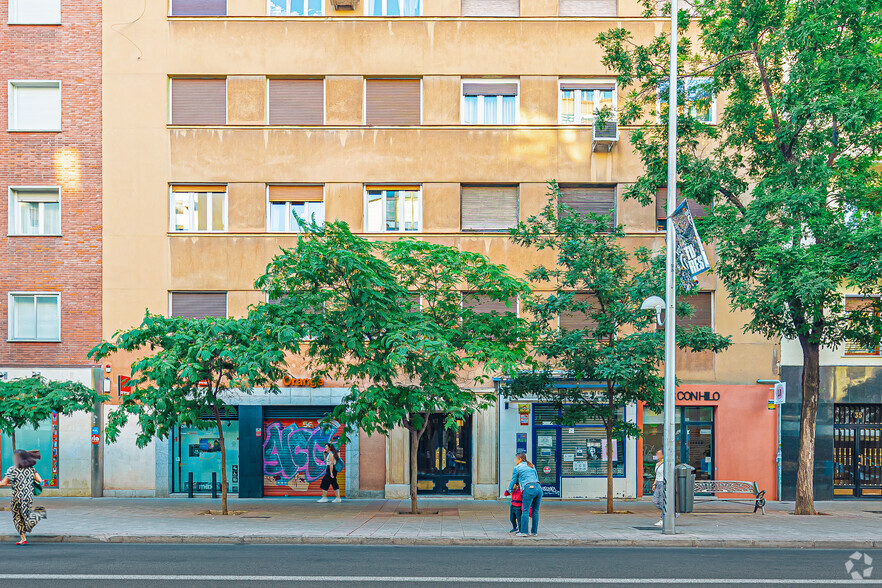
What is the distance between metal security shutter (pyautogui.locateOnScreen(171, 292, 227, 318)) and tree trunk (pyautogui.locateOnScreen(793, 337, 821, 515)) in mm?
15759

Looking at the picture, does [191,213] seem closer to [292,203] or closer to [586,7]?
[292,203]

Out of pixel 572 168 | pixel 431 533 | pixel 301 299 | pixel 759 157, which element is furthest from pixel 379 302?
pixel 759 157

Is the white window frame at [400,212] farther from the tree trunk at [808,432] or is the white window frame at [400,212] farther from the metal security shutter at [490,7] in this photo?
the tree trunk at [808,432]

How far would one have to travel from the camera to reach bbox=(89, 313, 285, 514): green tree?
1675 centimetres

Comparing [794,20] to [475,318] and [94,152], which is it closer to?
[475,318]

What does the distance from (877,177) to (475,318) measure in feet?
34.9

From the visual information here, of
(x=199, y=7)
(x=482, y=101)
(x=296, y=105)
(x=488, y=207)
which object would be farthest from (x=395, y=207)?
(x=199, y=7)

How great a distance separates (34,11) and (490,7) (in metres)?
13.5

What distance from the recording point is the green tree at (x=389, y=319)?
16.5 m

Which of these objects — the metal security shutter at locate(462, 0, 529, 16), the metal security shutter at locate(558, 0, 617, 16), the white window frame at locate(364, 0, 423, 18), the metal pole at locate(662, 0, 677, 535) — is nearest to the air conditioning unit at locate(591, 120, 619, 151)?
the metal security shutter at locate(558, 0, 617, 16)

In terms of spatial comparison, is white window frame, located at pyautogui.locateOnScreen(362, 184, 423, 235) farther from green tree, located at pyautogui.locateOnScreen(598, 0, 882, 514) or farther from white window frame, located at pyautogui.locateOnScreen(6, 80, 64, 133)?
white window frame, located at pyautogui.locateOnScreen(6, 80, 64, 133)

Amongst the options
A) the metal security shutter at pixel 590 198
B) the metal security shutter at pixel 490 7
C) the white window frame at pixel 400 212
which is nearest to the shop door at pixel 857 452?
the metal security shutter at pixel 590 198

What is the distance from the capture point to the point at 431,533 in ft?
51.9

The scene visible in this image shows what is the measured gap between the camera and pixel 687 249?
15.9 m
